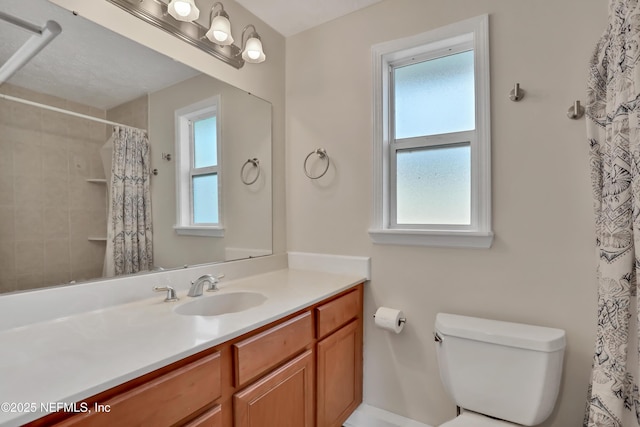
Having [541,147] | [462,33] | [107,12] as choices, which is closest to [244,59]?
[107,12]

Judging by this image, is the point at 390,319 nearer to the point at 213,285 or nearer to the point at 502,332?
the point at 502,332

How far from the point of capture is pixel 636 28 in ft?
2.93

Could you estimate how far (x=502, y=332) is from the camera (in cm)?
129

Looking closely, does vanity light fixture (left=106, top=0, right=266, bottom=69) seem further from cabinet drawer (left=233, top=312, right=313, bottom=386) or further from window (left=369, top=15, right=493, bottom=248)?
cabinet drawer (left=233, top=312, right=313, bottom=386)

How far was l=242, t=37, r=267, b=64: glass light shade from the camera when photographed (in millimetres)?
1672

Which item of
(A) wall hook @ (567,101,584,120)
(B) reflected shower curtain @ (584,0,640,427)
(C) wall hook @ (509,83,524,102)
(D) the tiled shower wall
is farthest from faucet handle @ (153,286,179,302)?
(A) wall hook @ (567,101,584,120)

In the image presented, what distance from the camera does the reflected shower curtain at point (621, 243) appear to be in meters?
0.90

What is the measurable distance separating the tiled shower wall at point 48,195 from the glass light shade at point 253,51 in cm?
81

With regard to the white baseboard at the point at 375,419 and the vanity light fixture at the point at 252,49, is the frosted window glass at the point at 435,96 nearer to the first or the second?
the vanity light fixture at the point at 252,49

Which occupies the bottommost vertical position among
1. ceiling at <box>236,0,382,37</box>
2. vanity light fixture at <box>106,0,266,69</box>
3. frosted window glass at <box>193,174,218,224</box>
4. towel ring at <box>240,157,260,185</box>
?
frosted window glass at <box>193,174,218,224</box>

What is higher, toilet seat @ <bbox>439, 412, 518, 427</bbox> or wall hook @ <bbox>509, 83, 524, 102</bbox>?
wall hook @ <bbox>509, 83, 524, 102</bbox>

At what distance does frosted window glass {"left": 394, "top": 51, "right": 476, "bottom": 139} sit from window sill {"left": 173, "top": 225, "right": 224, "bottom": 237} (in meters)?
1.17

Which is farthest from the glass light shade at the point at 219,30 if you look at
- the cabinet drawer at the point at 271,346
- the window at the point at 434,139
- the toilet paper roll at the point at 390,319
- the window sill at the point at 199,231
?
the toilet paper roll at the point at 390,319

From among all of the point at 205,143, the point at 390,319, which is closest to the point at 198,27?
the point at 205,143
